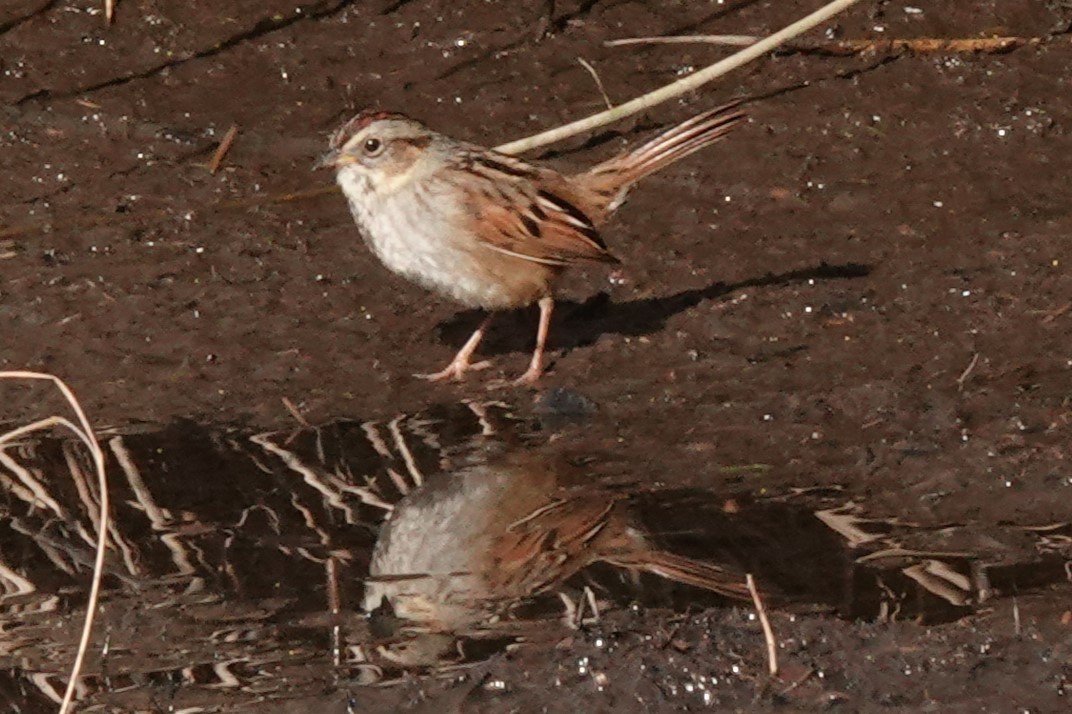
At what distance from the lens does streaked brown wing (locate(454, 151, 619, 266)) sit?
715 cm

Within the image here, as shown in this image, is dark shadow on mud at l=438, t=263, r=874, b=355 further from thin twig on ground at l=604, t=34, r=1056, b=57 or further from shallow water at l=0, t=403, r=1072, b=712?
thin twig on ground at l=604, t=34, r=1056, b=57

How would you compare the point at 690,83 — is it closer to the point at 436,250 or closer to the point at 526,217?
the point at 526,217

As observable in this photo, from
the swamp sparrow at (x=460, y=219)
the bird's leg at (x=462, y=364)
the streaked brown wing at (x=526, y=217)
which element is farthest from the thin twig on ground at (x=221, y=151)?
the bird's leg at (x=462, y=364)

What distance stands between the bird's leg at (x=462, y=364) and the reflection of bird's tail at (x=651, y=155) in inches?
26.7

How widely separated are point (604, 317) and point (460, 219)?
79 cm

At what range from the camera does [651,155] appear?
7.54 metres

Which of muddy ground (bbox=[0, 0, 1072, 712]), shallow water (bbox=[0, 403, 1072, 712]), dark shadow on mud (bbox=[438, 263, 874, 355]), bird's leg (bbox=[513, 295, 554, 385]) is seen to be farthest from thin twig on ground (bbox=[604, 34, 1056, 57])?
shallow water (bbox=[0, 403, 1072, 712])

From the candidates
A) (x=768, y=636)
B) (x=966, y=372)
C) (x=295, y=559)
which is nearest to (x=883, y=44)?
(x=966, y=372)

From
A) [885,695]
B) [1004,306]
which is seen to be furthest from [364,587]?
[1004,306]

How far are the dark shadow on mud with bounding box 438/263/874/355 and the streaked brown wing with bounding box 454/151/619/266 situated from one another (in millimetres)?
371

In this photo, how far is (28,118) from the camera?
8.75 metres

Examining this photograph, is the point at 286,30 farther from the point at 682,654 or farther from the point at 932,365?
the point at 682,654

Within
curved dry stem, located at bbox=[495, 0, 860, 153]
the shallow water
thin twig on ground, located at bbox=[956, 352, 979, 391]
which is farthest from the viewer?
curved dry stem, located at bbox=[495, 0, 860, 153]

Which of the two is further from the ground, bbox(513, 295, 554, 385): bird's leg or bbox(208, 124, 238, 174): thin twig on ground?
bbox(208, 124, 238, 174): thin twig on ground
